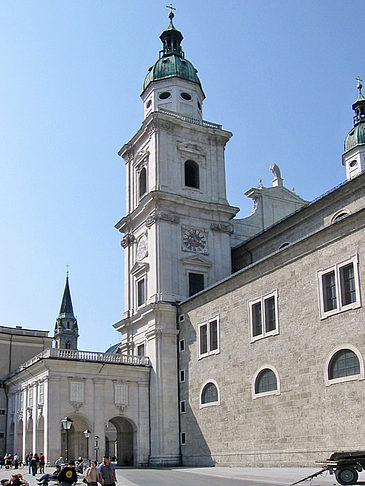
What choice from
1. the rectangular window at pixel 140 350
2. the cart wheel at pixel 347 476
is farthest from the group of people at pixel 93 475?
the rectangular window at pixel 140 350

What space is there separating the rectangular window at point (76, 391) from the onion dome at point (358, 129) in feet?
146

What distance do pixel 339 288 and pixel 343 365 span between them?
3640 mm

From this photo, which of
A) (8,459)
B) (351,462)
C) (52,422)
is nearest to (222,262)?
(52,422)

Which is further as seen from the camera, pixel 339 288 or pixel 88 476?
pixel 339 288

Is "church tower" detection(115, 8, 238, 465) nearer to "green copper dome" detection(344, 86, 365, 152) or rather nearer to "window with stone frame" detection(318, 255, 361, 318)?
"window with stone frame" detection(318, 255, 361, 318)

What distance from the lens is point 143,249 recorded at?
170 ft

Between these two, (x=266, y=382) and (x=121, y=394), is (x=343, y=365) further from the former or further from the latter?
(x=121, y=394)

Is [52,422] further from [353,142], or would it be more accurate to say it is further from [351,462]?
[353,142]

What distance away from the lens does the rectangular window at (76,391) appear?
43000 millimetres

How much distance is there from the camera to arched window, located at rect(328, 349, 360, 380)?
29.1 meters

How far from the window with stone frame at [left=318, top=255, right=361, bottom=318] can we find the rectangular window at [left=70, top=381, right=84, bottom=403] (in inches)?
765

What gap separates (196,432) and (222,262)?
14.1 m

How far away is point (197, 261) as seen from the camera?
50062 millimetres

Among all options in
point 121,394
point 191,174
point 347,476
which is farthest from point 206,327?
point 347,476
